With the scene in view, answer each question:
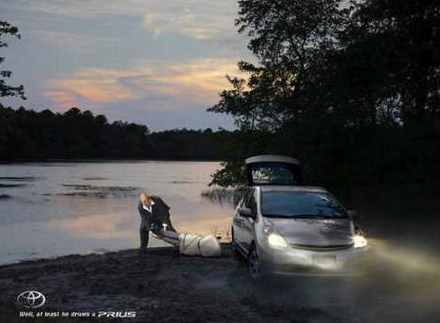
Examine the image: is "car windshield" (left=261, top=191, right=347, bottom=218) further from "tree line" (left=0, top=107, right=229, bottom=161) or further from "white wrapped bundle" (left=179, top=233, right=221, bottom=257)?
"tree line" (left=0, top=107, right=229, bottom=161)

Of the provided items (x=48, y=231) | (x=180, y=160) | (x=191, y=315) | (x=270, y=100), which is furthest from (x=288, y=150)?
(x=180, y=160)

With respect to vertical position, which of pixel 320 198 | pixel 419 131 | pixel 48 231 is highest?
pixel 419 131

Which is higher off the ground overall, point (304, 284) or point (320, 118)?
point (320, 118)

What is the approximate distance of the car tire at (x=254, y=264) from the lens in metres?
10.2

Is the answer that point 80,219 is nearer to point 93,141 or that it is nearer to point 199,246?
point 199,246

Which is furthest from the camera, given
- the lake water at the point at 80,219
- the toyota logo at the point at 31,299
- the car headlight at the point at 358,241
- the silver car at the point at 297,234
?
the lake water at the point at 80,219

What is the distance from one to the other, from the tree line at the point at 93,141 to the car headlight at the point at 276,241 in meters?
109

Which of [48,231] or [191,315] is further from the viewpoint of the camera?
[48,231]

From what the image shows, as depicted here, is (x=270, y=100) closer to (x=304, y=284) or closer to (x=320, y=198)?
(x=320, y=198)

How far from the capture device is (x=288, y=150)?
24609mm

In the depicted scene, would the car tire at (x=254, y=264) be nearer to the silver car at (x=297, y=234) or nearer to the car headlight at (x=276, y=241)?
the silver car at (x=297, y=234)

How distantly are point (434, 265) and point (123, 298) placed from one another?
268 inches

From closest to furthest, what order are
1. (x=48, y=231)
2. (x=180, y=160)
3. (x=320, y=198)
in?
1. (x=320, y=198)
2. (x=48, y=231)
3. (x=180, y=160)

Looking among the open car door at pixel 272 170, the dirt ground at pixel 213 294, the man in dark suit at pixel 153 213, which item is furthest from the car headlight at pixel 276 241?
the open car door at pixel 272 170
